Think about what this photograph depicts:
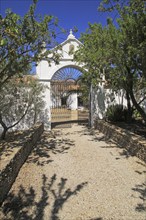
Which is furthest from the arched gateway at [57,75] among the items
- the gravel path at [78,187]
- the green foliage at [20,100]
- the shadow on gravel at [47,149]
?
the gravel path at [78,187]

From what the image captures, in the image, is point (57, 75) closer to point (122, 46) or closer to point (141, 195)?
point (122, 46)

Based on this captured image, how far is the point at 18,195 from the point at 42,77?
8970 millimetres

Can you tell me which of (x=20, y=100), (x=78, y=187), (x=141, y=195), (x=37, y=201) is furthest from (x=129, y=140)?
(x=20, y=100)

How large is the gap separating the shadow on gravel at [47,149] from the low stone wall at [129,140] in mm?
1984

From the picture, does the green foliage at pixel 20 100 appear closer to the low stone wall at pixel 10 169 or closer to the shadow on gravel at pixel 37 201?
the low stone wall at pixel 10 169

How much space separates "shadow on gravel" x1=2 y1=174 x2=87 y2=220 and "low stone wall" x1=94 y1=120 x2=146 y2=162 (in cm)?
246

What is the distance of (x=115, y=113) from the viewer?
12.8m

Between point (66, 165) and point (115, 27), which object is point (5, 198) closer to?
point (66, 165)

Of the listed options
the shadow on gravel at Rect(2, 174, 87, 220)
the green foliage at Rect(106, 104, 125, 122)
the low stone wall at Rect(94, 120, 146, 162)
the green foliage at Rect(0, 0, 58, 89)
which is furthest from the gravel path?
the green foliage at Rect(106, 104, 125, 122)

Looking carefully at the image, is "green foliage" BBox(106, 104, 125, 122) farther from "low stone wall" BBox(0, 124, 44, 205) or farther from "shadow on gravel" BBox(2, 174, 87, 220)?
"shadow on gravel" BBox(2, 174, 87, 220)

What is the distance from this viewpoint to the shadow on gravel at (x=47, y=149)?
679cm

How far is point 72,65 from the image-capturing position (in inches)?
533

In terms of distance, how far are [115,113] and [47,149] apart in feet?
19.8

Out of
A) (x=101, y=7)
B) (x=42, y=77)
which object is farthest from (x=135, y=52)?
(x=42, y=77)
